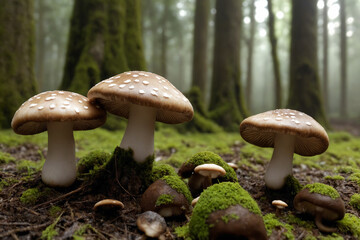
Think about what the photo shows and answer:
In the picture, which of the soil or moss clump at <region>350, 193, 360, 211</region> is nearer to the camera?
the soil

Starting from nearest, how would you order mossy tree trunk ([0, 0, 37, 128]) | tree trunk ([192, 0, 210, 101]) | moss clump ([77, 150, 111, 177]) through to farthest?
moss clump ([77, 150, 111, 177]) < mossy tree trunk ([0, 0, 37, 128]) < tree trunk ([192, 0, 210, 101])

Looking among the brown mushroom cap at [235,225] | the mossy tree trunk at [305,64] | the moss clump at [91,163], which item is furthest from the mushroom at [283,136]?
the mossy tree trunk at [305,64]

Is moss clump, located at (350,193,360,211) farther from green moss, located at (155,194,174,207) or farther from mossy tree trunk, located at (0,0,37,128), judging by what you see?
mossy tree trunk, located at (0,0,37,128)

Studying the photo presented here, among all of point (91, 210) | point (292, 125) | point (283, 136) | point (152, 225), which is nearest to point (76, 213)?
point (91, 210)

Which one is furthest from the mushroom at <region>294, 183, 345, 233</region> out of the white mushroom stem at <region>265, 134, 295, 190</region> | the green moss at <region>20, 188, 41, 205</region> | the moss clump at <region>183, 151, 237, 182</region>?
the green moss at <region>20, 188, 41, 205</region>

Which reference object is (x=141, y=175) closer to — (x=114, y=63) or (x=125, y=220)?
(x=125, y=220)

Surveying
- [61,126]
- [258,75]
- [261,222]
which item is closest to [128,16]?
[61,126]
